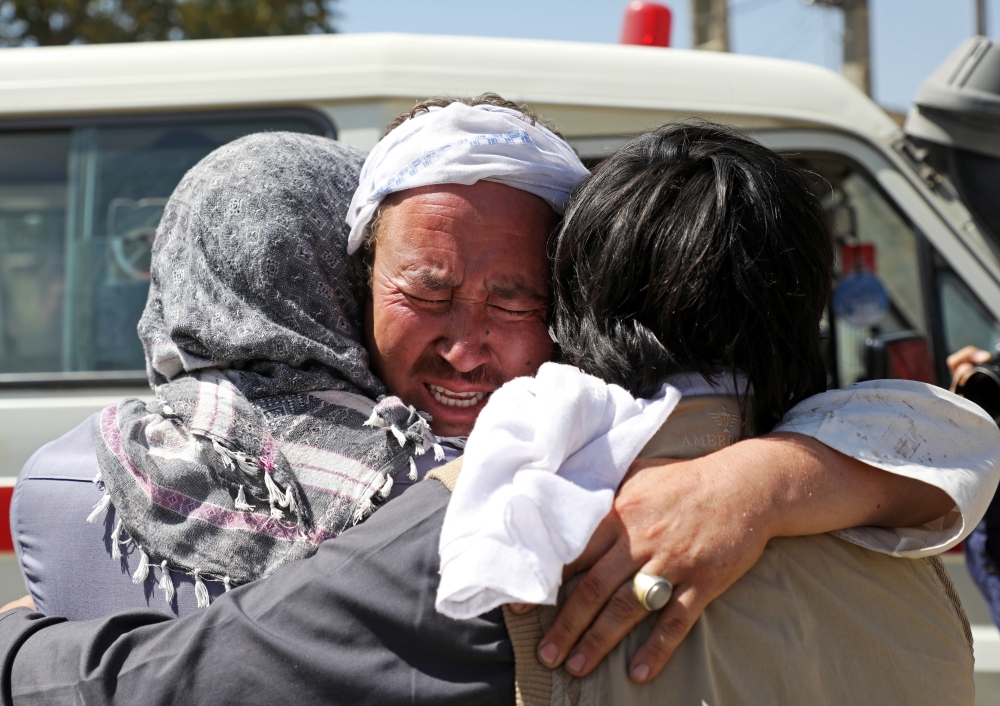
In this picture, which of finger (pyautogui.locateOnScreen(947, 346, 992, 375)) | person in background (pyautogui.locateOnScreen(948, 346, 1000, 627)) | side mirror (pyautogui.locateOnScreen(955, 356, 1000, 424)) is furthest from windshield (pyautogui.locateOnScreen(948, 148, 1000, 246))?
person in background (pyautogui.locateOnScreen(948, 346, 1000, 627))

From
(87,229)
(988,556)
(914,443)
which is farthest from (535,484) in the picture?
(87,229)

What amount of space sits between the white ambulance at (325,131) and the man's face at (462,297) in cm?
128

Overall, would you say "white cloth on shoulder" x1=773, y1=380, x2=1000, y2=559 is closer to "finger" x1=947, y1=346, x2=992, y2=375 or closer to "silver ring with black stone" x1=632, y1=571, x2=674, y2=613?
"silver ring with black stone" x1=632, y1=571, x2=674, y2=613

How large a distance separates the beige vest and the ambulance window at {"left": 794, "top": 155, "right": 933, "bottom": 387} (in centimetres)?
182

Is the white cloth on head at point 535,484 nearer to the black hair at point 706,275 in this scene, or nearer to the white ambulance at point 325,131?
the black hair at point 706,275

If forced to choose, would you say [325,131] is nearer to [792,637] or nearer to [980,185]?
[980,185]

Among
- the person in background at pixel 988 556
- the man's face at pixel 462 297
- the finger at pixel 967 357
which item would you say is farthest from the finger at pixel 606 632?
the finger at pixel 967 357

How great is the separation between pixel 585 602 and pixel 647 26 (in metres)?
2.85

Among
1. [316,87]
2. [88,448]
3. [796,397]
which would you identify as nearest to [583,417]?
[796,397]

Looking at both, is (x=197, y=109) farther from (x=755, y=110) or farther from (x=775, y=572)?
(x=775, y=572)

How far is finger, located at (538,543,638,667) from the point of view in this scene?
108cm

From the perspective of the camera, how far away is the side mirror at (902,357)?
2930 millimetres

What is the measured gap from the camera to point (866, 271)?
324 centimetres

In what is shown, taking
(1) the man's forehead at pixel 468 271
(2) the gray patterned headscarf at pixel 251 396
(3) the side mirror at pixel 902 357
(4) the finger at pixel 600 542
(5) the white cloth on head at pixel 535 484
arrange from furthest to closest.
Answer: (3) the side mirror at pixel 902 357 < (1) the man's forehead at pixel 468 271 < (2) the gray patterned headscarf at pixel 251 396 < (4) the finger at pixel 600 542 < (5) the white cloth on head at pixel 535 484
